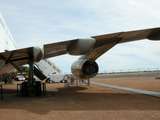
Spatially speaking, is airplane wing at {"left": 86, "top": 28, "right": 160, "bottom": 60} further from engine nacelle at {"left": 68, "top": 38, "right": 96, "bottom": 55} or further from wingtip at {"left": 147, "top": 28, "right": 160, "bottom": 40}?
engine nacelle at {"left": 68, "top": 38, "right": 96, "bottom": 55}

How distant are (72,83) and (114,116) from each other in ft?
81.9

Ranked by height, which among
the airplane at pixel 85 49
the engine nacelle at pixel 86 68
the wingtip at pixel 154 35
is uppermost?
the wingtip at pixel 154 35

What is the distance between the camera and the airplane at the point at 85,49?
17484 mm

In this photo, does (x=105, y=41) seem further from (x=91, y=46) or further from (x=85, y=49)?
(x=85, y=49)

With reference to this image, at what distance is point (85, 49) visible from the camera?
1753 cm

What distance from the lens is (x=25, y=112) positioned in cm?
1343

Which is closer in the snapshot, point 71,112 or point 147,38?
point 71,112

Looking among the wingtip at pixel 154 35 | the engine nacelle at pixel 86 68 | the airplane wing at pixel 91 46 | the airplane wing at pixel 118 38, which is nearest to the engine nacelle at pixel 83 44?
the airplane wing at pixel 91 46

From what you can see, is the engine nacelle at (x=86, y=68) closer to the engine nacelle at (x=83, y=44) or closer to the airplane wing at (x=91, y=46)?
the airplane wing at (x=91, y=46)

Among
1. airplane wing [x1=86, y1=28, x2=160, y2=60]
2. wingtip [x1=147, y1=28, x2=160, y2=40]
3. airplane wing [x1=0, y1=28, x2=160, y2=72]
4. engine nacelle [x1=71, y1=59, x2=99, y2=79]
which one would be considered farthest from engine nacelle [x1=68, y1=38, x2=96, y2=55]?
engine nacelle [x1=71, y1=59, x2=99, y2=79]

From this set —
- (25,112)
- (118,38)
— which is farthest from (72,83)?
(25,112)

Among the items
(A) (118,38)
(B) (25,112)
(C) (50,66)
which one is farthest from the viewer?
(C) (50,66)

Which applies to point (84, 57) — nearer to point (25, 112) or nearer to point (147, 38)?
point (147, 38)

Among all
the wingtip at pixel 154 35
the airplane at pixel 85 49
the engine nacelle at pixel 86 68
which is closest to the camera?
the airplane at pixel 85 49
